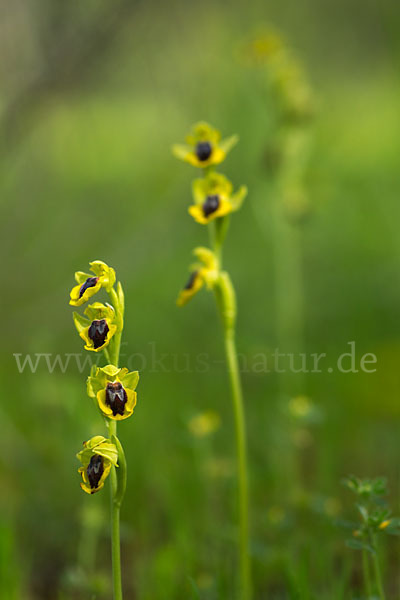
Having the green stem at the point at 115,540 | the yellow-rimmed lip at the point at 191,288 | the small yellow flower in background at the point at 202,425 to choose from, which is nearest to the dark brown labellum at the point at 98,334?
the green stem at the point at 115,540

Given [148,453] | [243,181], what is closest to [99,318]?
[148,453]

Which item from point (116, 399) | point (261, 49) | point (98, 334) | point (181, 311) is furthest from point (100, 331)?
point (181, 311)

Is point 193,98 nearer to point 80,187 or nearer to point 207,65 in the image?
point 207,65

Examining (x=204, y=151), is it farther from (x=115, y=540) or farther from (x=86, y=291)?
(x=115, y=540)

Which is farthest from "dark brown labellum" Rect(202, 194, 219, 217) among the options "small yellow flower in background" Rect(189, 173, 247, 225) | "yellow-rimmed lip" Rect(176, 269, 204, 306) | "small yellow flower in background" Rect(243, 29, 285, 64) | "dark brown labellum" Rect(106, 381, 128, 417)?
"small yellow flower in background" Rect(243, 29, 285, 64)

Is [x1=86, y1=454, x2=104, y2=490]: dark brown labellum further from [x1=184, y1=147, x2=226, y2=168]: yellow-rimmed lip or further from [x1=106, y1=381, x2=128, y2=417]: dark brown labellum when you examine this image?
[x1=184, y1=147, x2=226, y2=168]: yellow-rimmed lip

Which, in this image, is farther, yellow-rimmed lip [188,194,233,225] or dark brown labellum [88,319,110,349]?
yellow-rimmed lip [188,194,233,225]

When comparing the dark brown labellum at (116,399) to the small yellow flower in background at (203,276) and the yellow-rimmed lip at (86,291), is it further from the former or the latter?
the small yellow flower in background at (203,276)
